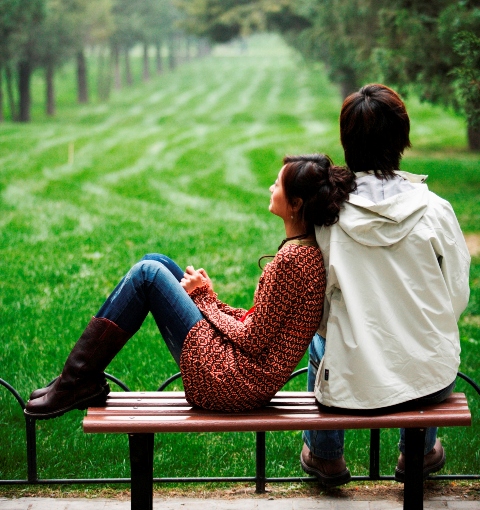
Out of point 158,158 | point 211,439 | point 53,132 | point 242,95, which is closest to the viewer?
point 211,439

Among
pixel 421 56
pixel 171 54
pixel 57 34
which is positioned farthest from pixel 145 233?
pixel 171 54

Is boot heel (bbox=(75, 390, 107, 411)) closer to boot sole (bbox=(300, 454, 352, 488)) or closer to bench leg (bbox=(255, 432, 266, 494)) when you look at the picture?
bench leg (bbox=(255, 432, 266, 494))

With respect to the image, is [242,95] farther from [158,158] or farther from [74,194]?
[74,194]

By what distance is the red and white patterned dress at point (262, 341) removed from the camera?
10.0ft

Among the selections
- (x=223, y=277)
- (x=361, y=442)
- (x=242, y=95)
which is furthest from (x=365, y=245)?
(x=242, y=95)

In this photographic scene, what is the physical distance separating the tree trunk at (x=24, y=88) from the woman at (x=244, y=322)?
1053 inches

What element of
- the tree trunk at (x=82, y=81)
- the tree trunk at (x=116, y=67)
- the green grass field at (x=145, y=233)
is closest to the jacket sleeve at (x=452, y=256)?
the green grass field at (x=145, y=233)

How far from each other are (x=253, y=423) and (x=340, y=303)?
556 mm

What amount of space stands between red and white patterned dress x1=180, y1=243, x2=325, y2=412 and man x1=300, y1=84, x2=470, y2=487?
3.9 inches

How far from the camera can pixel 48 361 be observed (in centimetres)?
550

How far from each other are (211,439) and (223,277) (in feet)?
11.3

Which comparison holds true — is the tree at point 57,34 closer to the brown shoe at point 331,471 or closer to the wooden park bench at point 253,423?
the brown shoe at point 331,471

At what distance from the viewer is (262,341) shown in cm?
311

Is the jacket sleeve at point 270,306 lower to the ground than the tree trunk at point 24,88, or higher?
higher
